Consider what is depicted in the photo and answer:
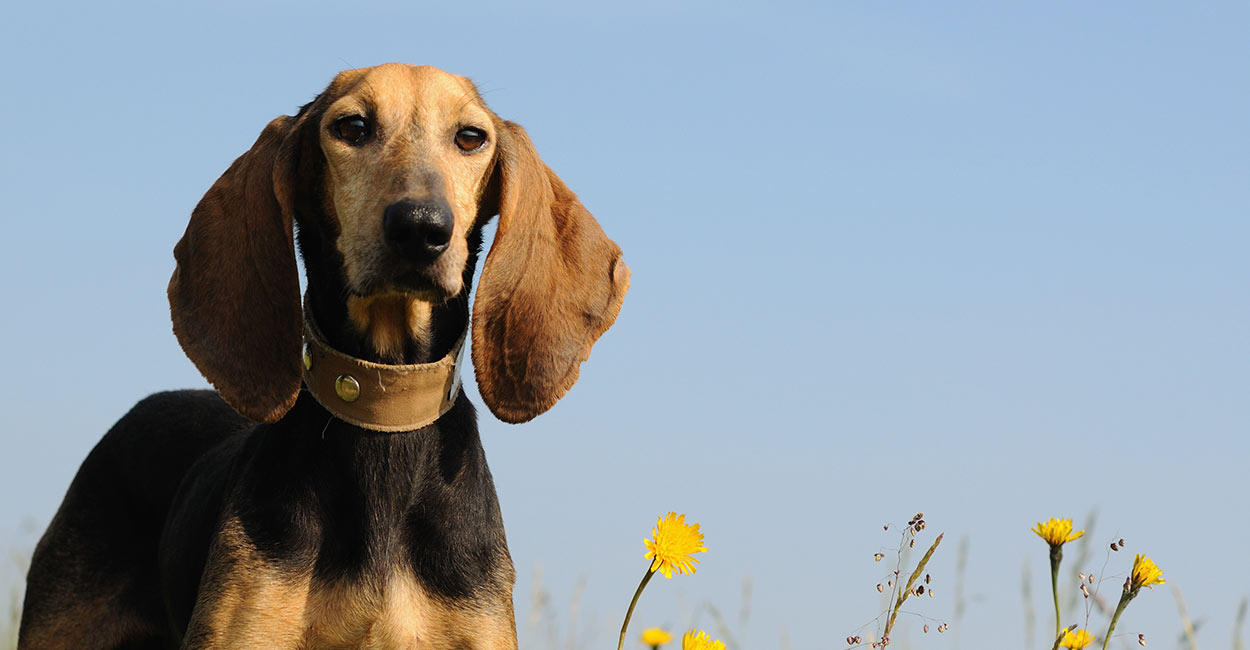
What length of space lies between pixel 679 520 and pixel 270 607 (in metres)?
1.46

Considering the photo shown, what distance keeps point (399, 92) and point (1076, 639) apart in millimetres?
3115

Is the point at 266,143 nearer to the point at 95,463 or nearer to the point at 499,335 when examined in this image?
the point at 499,335

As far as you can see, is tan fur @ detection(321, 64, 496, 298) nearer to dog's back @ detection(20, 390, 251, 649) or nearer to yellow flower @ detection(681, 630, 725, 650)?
yellow flower @ detection(681, 630, 725, 650)

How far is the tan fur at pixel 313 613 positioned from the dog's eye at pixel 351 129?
4.77ft

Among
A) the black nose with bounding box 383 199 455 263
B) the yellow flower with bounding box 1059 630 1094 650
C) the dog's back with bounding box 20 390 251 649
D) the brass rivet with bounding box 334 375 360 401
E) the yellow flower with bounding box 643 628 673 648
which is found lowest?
the dog's back with bounding box 20 390 251 649

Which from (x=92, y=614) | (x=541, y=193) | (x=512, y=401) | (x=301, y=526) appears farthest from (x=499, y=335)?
(x=92, y=614)

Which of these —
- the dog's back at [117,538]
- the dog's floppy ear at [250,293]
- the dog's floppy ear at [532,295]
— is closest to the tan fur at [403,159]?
the dog's floppy ear at [532,295]

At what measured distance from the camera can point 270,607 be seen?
15.0ft

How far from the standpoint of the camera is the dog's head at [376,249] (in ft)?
15.6

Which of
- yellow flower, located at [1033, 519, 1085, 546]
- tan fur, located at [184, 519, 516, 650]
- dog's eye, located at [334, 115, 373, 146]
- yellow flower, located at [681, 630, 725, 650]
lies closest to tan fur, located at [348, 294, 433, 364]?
dog's eye, located at [334, 115, 373, 146]

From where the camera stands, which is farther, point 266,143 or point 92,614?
point 92,614

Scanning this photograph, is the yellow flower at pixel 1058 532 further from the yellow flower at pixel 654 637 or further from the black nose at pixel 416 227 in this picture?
the black nose at pixel 416 227

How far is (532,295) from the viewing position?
518 cm

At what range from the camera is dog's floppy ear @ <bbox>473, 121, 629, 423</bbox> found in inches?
199
